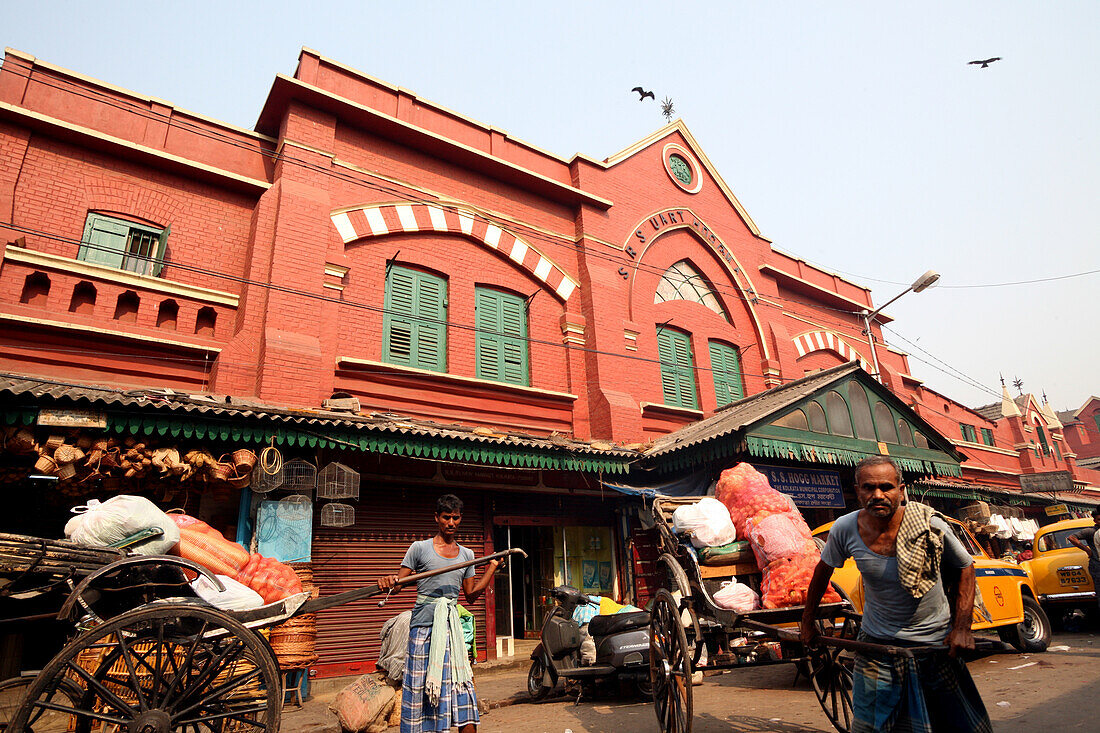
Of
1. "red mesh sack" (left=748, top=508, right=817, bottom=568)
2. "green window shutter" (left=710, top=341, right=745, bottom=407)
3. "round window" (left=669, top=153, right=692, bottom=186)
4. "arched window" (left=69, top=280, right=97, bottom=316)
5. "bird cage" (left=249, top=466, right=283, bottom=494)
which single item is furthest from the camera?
"round window" (left=669, top=153, right=692, bottom=186)

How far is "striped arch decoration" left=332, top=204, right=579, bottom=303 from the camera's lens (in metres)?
10.7

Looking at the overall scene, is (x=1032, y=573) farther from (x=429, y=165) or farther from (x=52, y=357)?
(x=52, y=357)

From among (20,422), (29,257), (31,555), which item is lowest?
(31,555)

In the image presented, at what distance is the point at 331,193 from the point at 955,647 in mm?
10480

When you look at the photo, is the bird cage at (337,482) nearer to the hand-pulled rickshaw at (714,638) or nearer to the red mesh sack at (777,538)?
the hand-pulled rickshaw at (714,638)

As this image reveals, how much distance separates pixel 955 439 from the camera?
23.7m

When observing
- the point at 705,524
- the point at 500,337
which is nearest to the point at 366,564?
the point at 500,337

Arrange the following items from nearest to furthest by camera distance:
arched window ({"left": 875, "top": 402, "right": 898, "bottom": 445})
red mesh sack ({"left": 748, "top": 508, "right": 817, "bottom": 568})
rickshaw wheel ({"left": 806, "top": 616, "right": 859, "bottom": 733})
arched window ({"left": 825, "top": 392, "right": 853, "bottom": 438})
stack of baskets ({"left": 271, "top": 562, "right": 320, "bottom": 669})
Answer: rickshaw wheel ({"left": 806, "top": 616, "right": 859, "bottom": 733}) < red mesh sack ({"left": 748, "top": 508, "right": 817, "bottom": 568}) < stack of baskets ({"left": 271, "top": 562, "right": 320, "bottom": 669}) < arched window ({"left": 825, "top": 392, "right": 853, "bottom": 438}) < arched window ({"left": 875, "top": 402, "right": 898, "bottom": 445})

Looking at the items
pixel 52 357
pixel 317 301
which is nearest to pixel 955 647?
pixel 317 301

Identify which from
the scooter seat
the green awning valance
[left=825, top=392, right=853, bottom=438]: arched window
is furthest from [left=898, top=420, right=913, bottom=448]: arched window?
the scooter seat

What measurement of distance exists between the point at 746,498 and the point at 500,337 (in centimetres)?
689

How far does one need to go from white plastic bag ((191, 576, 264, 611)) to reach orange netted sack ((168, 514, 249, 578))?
304 millimetres

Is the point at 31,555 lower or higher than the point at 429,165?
lower

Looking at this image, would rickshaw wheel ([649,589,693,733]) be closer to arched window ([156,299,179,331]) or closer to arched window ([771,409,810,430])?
arched window ([771,409,810,430])
